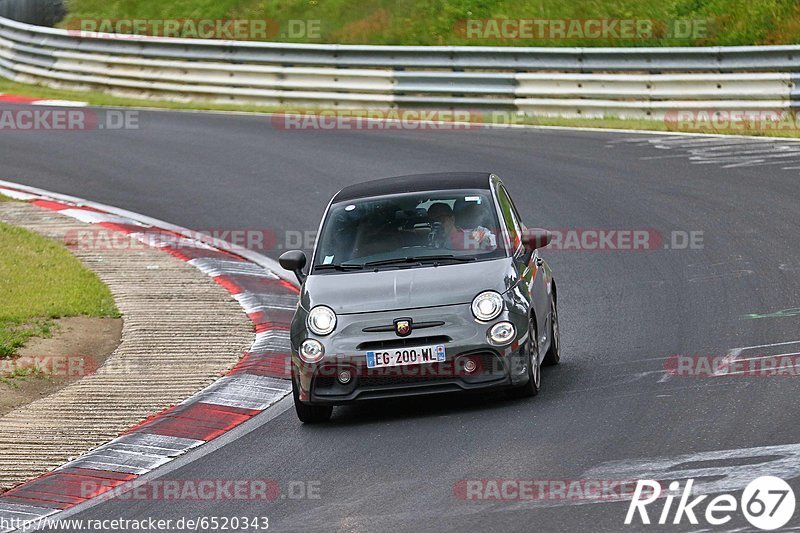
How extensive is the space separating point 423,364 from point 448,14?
67.0 feet

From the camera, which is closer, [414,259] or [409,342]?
[409,342]

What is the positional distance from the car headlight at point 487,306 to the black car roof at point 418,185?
4.51 feet

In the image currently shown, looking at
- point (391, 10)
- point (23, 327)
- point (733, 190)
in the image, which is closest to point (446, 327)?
point (23, 327)

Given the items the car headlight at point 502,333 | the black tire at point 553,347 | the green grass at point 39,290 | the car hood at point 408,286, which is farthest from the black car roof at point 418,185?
the green grass at point 39,290

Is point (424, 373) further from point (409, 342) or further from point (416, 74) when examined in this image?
point (416, 74)

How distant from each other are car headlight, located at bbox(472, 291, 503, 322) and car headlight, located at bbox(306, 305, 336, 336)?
974 millimetres

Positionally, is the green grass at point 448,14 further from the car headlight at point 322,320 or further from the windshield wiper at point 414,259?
the car headlight at point 322,320

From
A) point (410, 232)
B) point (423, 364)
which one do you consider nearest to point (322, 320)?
point (423, 364)

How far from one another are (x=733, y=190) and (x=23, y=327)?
8933 millimetres

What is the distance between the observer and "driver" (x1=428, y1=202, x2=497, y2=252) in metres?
10.1

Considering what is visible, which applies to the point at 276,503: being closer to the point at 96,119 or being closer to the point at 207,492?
the point at 207,492

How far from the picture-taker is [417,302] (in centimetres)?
938

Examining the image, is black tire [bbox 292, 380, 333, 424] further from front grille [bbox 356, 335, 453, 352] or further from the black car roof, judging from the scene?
the black car roof

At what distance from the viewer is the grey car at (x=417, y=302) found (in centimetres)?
928
